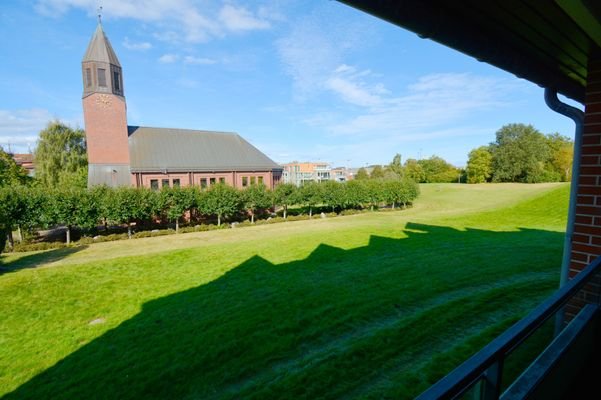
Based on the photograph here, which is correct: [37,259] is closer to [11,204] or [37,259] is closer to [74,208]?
[11,204]

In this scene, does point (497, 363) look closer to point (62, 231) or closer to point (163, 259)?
point (163, 259)

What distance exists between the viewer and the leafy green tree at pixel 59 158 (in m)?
30.8

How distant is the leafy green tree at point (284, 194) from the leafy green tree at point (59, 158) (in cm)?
2060

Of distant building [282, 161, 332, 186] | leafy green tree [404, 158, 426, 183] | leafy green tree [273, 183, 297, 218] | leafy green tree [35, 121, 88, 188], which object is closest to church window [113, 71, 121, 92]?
leafy green tree [35, 121, 88, 188]

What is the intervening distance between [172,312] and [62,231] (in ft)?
65.4

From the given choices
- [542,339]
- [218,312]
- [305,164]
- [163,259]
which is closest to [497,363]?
[542,339]

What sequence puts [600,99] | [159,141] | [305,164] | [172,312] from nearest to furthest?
[600,99] → [172,312] → [159,141] → [305,164]

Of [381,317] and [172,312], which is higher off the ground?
[381,317]

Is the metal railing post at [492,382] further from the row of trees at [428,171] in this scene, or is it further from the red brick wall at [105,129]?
the row of trees at [428,171]

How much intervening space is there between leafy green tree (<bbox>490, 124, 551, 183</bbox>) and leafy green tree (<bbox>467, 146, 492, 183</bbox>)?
1.10 metres

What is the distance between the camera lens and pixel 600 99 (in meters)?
2.86

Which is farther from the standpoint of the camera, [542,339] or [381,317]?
[381,317]

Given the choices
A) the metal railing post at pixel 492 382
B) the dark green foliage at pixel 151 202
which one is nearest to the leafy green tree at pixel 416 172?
the dark green foliage at pixel 151 202

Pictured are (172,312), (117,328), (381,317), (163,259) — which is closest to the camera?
(381,317)
